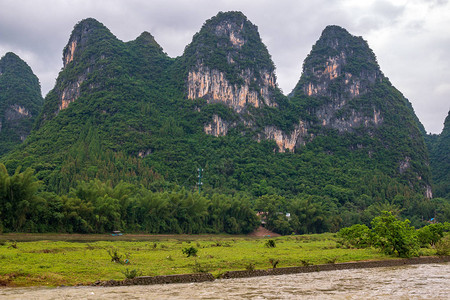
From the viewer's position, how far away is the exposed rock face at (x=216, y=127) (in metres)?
106

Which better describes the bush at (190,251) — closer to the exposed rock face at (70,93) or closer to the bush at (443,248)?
the bush at (443,248)

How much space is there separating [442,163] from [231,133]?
81114 mm

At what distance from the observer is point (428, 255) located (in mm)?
29344

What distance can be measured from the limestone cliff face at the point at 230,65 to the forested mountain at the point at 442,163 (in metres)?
57.4

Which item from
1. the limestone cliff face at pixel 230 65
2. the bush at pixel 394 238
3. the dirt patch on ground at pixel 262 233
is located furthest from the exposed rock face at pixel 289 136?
the bush at pixel 394 238

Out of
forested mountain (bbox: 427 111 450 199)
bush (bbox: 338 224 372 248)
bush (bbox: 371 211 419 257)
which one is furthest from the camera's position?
forested mountain (bbox: 427 111 450 199)

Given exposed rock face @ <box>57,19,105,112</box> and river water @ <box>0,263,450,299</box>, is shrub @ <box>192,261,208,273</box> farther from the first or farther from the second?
exposed rock face @ <box>57,19,105,112</box>

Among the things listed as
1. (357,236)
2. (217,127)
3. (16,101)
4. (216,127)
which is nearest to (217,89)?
(217,127)

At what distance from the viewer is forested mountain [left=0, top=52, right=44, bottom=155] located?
384 ft

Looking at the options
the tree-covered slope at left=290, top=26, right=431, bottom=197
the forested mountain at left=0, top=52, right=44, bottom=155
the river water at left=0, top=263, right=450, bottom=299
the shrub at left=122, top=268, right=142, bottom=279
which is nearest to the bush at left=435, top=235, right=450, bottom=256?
the river water at left=0, top=263, right=450, bottom=299

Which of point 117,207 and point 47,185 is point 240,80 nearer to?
point 47,185

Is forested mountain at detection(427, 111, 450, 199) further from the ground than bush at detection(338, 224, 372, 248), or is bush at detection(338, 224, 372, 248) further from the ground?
forested mountain at detection(427, 111, 450, 199)

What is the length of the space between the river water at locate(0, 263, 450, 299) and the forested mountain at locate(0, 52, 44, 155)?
108 metres

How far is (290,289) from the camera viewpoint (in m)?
16.3
